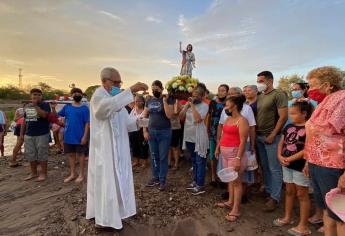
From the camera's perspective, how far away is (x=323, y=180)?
3068 millimetres

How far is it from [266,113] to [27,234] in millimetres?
4014

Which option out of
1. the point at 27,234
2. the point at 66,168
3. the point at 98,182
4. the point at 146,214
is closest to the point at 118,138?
the point at 98,182

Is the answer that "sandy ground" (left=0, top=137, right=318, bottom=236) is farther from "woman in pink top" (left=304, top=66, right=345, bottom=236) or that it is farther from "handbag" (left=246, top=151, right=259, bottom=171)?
"woman in pink top" (left=304, top=66, right=345, bottom=236)

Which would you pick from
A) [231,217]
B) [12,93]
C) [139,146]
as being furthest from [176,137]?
[12,93]

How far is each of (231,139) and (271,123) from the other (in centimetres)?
83

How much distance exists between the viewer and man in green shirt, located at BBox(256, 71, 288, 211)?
16.1ft

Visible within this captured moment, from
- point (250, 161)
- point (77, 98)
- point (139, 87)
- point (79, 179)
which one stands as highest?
point (139, 87)

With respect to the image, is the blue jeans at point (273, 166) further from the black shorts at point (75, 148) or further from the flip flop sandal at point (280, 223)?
the black shorts at point (75, 148)

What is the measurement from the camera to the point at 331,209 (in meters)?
2.96

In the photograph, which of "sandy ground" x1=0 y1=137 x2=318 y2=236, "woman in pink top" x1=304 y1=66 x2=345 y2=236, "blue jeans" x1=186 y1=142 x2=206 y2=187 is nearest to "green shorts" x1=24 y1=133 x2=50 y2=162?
"sandy ground" x1=0 y1=137 x2=318 y2=236

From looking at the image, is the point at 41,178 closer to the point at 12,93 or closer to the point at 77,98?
the point at 77,98

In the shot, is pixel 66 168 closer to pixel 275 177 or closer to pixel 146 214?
pixel 146 214

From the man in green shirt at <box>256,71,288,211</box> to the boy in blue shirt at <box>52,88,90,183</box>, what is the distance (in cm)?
368

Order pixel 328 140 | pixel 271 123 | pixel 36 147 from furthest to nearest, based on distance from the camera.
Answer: pixel 36 147 < pixel 271 123 < pixel 328 140
